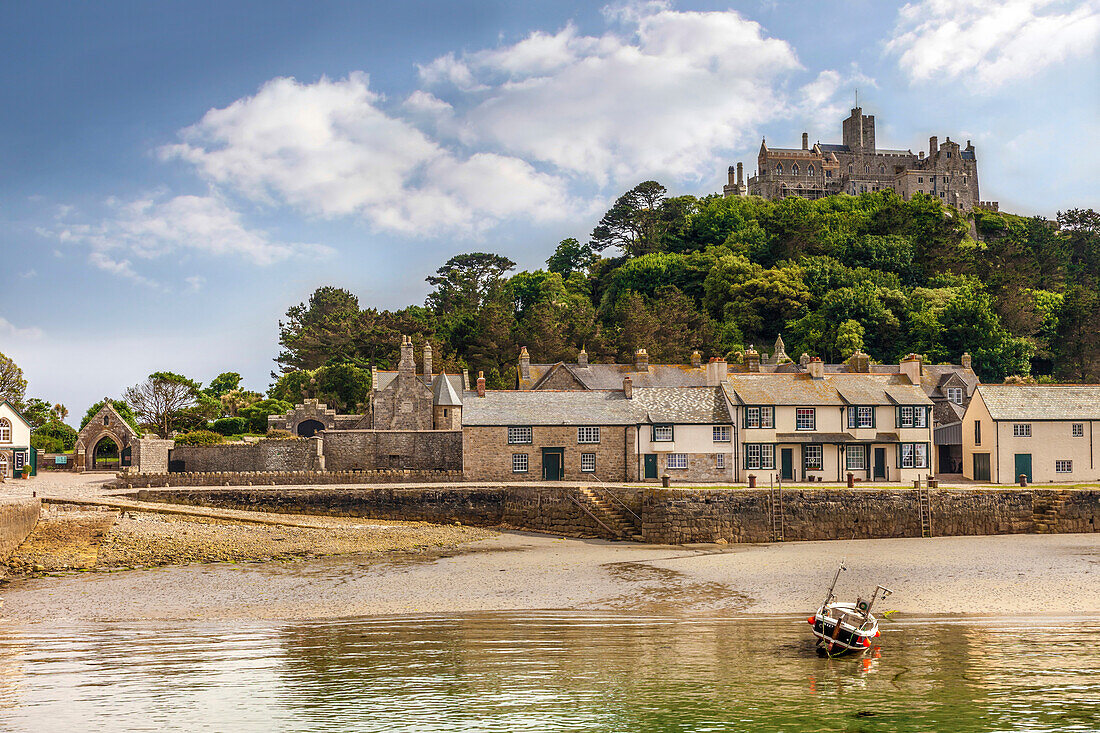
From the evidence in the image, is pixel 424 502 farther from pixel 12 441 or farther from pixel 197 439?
pixel 12 441

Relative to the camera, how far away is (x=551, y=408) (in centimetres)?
4125

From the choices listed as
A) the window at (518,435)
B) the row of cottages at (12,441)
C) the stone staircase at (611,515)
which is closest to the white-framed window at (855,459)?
the stone staircase at (611,515)

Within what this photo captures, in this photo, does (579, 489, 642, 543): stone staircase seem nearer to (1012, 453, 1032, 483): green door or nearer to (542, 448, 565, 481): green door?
(542, 448, 565, 481): green door

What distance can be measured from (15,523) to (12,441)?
1816 cm

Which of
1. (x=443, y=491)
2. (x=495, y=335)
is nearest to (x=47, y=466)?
(x=443, y=491)

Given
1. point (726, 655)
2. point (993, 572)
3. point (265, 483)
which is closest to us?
point (726, 655)

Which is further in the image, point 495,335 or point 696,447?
point 495,335

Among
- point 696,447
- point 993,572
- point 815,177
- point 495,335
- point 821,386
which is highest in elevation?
point 815,177

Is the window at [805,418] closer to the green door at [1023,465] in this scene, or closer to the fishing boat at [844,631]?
the green door at [1023,465]

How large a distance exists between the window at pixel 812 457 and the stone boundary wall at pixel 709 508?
6162mm

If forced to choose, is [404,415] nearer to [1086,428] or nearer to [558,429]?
[558,429]

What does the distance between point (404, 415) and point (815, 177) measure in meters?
95.6

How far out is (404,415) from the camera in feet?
164

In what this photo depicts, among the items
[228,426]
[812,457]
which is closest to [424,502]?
[812,457]
